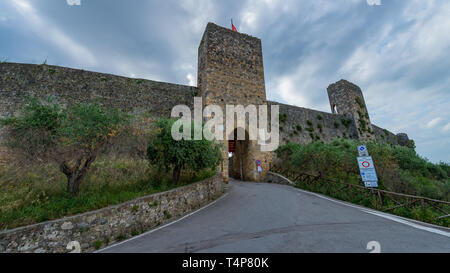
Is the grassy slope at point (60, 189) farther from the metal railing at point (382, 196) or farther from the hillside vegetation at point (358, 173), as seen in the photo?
the hillside vegetation at point (358, 173)

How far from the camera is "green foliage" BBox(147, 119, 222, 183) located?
6.63 metres

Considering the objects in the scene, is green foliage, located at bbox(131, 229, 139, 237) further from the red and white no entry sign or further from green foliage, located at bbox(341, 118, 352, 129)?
green foliage, located at bbox(341, 118, 352, 129)

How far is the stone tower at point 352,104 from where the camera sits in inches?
883

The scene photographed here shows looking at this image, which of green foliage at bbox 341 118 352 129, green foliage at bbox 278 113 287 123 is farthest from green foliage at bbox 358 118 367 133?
green foliage at bbox 278 113 287 123

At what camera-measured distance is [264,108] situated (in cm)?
1506

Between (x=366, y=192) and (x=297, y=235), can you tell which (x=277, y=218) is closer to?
(x=297, y=235)

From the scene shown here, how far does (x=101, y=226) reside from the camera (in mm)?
4145

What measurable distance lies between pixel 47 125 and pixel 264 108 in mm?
13271

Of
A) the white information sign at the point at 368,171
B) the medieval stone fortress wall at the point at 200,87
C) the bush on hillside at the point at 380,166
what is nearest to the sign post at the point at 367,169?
the white information sign at the point at 368,171

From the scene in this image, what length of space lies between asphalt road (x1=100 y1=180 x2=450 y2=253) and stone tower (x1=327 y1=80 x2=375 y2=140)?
21.2 metres

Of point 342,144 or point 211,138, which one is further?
point 342,144
